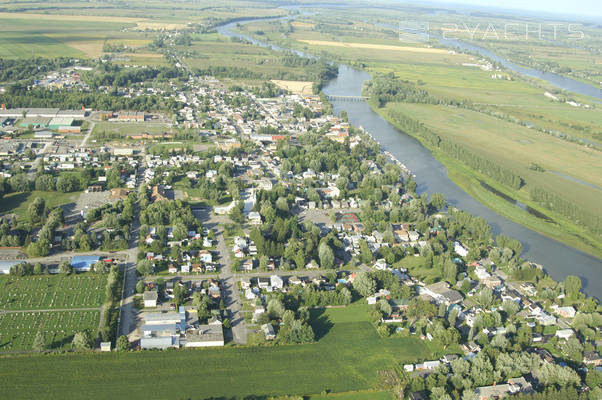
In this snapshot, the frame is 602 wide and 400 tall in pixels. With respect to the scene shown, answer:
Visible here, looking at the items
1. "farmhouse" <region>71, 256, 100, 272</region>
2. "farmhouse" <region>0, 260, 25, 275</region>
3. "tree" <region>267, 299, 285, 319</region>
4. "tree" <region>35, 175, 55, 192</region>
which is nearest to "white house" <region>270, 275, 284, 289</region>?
"tree" <region>267, 299, 285, 319</region>

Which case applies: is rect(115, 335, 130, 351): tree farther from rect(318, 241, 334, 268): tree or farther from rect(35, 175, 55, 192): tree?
rect(35, 175, 55, 192): tree

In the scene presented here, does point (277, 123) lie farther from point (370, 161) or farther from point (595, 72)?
point (595, 72)

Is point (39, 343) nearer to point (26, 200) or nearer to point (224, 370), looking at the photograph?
point (224, 370)

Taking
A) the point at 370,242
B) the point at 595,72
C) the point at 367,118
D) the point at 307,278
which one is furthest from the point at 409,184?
the point at 595,72

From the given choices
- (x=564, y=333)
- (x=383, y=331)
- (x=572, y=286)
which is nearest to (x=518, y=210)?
(x=572, y=286)

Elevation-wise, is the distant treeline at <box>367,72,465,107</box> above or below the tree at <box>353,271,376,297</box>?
above

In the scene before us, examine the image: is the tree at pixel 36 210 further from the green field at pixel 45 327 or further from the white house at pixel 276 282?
the white house at pixel 276 282
